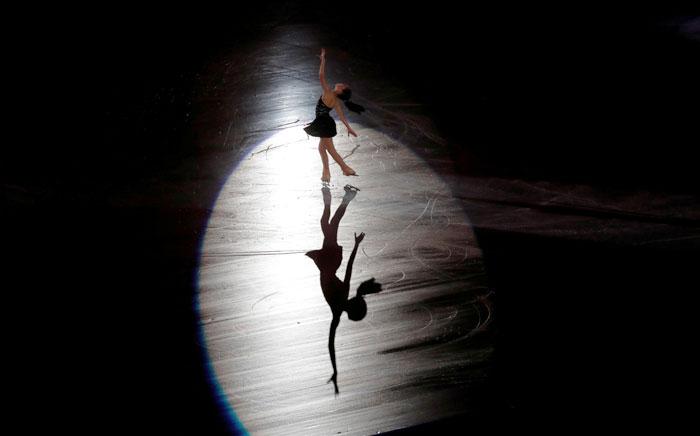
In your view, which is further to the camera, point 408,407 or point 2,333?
point 2,333

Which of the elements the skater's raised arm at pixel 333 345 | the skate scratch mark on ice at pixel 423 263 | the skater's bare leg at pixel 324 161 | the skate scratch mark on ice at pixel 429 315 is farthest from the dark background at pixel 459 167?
the skater's bare leg at pixel 324 161

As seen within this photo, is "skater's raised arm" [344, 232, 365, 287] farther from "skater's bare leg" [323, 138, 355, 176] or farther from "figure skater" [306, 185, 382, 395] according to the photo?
"skater's bare leg" [323, 138, 355, 176]

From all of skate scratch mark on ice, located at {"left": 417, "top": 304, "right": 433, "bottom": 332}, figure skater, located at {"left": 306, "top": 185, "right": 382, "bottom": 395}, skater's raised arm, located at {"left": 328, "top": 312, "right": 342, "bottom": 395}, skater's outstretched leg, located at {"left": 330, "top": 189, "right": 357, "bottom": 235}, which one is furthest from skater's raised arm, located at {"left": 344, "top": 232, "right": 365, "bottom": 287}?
skate scratch mark on ice, located at {"left": 417, "top": 304, "right": 433, "bottom": 332}

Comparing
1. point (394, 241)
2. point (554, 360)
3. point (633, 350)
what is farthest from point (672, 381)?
point (394, 241)

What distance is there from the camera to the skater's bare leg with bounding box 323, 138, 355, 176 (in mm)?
6207

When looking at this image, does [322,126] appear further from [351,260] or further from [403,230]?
[351,260]

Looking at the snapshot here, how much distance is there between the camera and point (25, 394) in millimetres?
3973

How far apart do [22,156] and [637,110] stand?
23.1 feet

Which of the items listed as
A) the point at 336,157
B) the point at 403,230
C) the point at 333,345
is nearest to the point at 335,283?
the point at 333,345

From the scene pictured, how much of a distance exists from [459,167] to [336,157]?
4.22 feet

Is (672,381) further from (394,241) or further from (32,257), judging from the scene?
(32,257)

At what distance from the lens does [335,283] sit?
4.87 metres

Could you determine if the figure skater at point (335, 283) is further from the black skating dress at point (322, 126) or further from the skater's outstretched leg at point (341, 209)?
the black skating dress at point (322, 126)

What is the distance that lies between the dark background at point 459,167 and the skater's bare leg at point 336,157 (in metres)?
1.16
